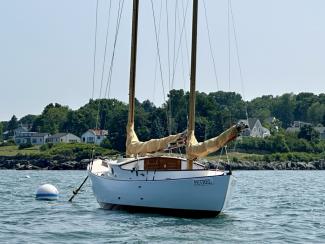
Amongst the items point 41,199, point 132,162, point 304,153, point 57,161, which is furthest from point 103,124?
point 132,162

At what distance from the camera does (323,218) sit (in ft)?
141

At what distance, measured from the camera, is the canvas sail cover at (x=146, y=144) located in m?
43.3

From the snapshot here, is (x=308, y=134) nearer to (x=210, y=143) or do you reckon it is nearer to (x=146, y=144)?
(x=146, y=144)

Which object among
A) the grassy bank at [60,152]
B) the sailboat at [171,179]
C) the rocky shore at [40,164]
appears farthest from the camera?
the grassy bank at [60,152]

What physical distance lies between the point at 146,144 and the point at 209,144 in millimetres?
5168

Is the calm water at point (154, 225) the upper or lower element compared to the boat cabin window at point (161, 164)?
lower

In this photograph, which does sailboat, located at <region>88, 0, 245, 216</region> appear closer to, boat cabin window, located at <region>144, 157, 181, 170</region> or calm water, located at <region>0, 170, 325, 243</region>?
boat cabin window, located at <region>144, 157, 181, 170</region>

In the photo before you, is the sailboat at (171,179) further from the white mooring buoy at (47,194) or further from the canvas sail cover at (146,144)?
the white mooring buoy at (47,194)

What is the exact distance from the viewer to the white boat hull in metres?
38.5

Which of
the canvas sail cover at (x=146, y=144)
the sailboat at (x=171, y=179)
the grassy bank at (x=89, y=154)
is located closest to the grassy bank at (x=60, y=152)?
the grassy bank at (x=89, y=154)

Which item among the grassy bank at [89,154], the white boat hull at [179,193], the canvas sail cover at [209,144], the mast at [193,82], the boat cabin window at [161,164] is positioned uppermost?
the grassy bank at [89,154]

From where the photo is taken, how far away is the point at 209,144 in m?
40.3

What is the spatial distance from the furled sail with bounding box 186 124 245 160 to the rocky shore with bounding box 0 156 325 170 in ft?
368

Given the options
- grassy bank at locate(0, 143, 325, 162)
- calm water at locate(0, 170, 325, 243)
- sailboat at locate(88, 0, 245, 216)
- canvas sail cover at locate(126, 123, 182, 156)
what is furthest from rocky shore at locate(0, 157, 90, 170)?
sailboat at locate(88, 0, 245, 216)
